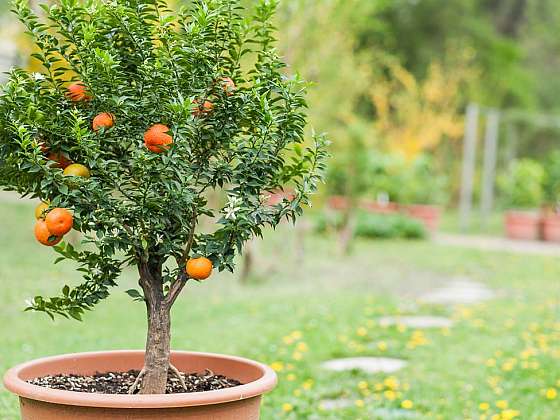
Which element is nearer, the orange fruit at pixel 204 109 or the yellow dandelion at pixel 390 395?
the orange fruit at pixel 204 109

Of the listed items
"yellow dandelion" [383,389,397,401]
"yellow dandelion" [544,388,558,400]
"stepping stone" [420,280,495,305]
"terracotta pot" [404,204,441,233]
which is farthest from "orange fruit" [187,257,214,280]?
"terracotta pot" [404,204,441,233]

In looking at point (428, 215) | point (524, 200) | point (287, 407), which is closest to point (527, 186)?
point (524, 200)

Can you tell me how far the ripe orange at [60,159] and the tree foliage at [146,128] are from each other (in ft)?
0.06

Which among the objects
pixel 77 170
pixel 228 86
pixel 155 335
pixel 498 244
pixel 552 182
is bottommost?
pixel 498 244

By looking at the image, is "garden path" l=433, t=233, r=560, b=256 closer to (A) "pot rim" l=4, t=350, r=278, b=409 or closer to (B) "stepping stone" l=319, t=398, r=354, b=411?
(B) "stepping stone" l=319, t=398, r=354, b=411

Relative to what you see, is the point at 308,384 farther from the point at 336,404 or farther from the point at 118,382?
the point at 118,382

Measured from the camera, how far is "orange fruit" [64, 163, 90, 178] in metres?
2.37

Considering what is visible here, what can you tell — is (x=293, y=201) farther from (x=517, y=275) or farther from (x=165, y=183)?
(x=517, y=275)

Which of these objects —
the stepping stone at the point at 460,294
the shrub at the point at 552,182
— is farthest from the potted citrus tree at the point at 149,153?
the shrub at the point at 552,182

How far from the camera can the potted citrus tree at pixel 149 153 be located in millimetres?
2326

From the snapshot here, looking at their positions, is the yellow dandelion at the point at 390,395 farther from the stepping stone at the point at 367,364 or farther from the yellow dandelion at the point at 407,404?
the stepping stone at the point at 367,364

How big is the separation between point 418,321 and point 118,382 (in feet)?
13.9

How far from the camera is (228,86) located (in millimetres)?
2518

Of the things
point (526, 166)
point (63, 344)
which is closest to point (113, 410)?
point (63, 344)
